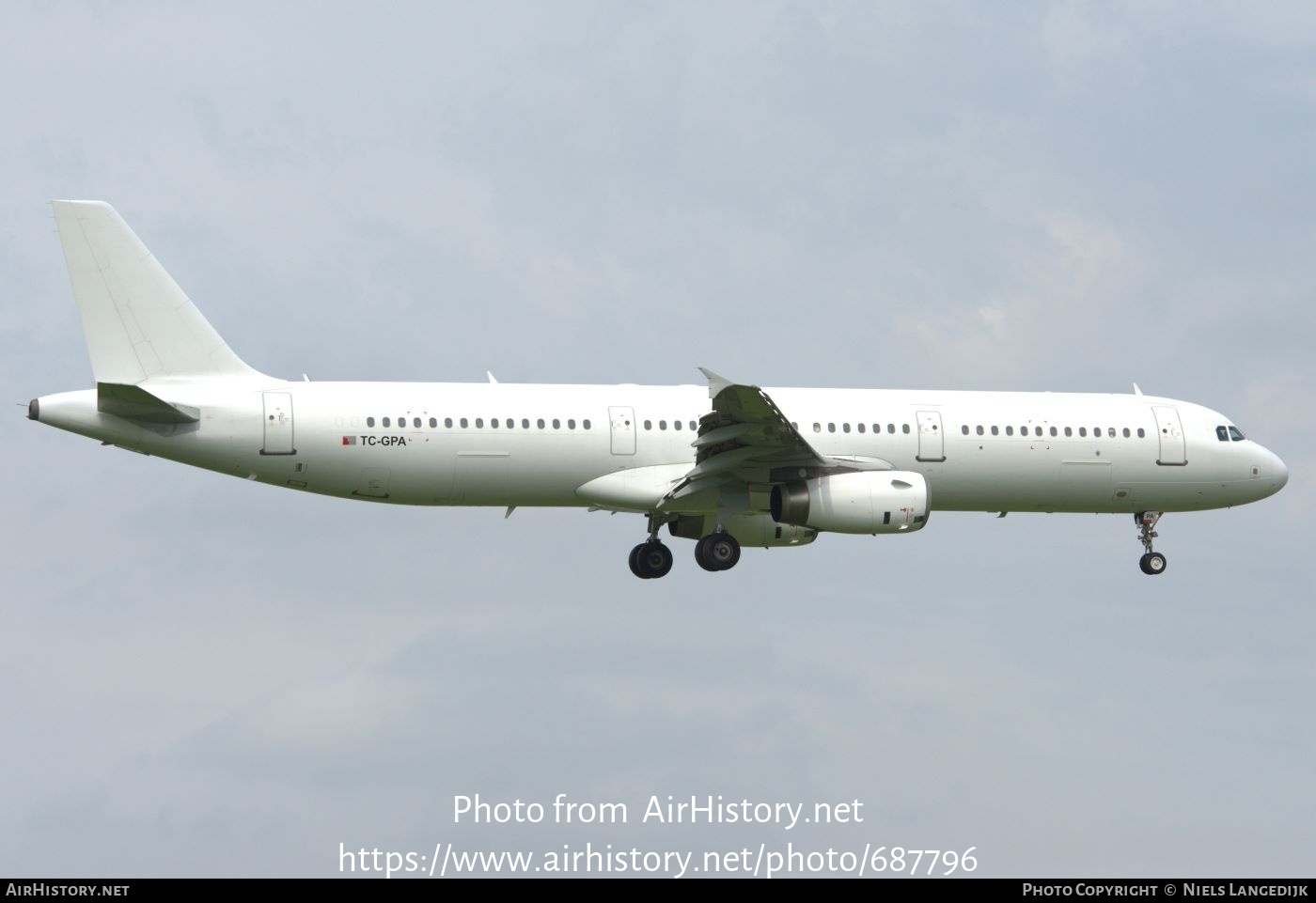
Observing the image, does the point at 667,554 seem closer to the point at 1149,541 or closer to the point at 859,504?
the point at 859,504

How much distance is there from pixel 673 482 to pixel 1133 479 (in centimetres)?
1140

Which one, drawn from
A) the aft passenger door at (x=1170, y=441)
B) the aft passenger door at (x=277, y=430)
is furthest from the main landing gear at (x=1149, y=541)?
the aft passenger door at (x=277, y=430)

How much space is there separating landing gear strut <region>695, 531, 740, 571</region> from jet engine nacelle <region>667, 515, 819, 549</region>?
1.64 m

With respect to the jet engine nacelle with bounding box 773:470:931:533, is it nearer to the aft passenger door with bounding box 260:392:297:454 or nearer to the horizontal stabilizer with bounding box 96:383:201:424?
the aft passenger door with bounding box 260:392:297:454

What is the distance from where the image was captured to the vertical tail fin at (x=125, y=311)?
3834 cm

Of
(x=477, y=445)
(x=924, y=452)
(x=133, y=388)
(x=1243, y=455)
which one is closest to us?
(x=133, y=388)

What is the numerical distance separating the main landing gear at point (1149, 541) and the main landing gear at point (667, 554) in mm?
10359

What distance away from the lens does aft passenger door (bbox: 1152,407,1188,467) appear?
43969 mm

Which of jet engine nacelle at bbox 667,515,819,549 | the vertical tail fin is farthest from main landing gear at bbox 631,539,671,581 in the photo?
the vertical tail fin

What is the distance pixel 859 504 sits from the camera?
128 ft

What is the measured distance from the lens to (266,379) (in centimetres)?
3916

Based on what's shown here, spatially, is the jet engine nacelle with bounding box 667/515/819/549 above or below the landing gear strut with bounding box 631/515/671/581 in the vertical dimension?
above

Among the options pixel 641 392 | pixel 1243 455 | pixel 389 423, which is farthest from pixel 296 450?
pixel 1243 455

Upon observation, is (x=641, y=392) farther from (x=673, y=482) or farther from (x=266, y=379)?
(x=266, y=379)
